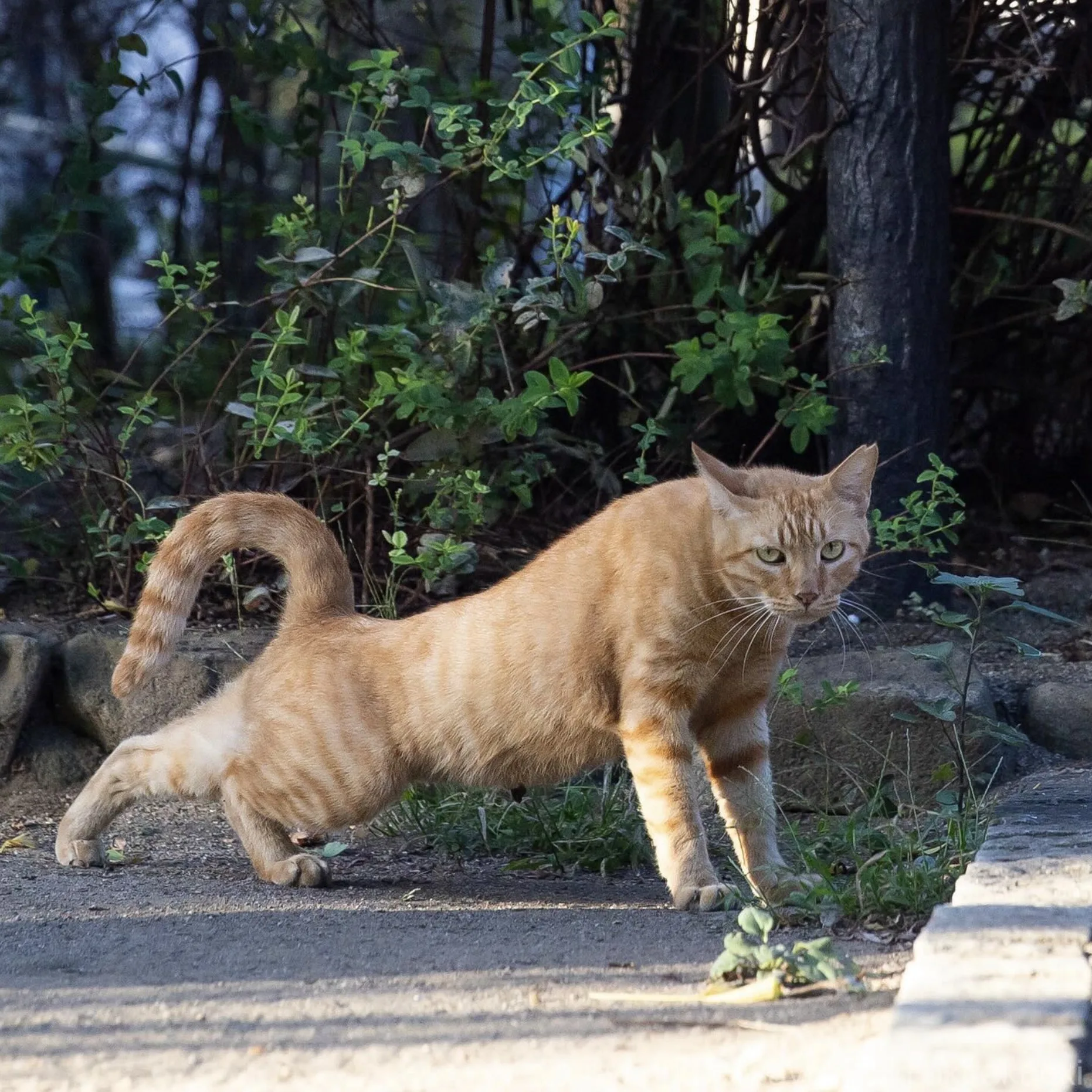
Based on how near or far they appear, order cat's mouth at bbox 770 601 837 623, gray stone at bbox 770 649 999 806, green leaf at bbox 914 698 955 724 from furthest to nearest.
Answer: gray stone at bbox 770 649 999 806 < green leaf at bbox 914 698 955 724 < cat's mouth at bbox 770 601 837 623

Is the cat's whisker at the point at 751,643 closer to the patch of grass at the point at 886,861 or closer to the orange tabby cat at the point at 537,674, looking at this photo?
the orange tabby cat at the point at 537,674

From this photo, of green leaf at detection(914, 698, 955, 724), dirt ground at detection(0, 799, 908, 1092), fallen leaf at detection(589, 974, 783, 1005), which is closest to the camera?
dirt ground at detection(0, 799, 908, 1092)

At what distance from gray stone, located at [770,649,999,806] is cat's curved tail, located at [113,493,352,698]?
144cm

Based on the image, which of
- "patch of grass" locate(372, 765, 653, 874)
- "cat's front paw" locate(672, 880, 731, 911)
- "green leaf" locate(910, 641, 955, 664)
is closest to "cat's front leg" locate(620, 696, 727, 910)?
"cat's front paw" locate(672, 880, 731, 911)

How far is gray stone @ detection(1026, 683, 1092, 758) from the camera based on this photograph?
182 inches

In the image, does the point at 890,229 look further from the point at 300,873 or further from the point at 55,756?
the point at 55,756

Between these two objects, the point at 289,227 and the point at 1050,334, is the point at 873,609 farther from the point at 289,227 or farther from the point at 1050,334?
the point at 289,227

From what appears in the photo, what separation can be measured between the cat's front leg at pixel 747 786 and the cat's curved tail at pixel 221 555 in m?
1.14

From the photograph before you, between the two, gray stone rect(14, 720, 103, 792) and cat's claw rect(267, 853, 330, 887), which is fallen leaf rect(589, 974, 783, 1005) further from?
gray stone rect(14, 720, 103, 792)

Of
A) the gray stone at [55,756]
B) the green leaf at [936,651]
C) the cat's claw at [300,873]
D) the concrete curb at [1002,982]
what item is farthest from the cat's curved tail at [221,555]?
the concrete curb at [1002,982]

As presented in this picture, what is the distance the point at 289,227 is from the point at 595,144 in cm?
128

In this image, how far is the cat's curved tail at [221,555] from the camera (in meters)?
3.97

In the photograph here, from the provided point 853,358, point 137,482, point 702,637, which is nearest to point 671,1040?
point 702,637

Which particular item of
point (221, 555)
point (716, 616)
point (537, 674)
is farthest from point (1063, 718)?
point (221, 555)
